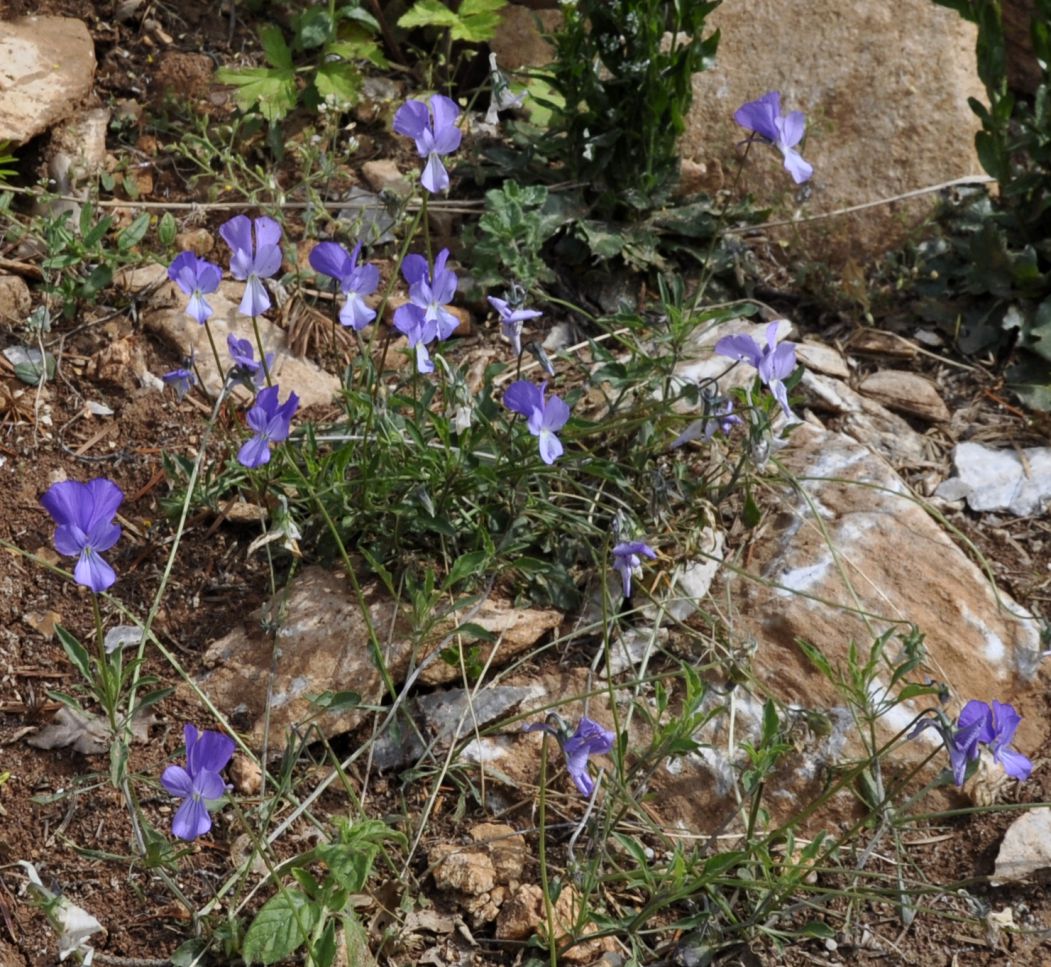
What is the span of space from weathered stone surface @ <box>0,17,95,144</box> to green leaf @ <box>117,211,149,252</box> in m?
0.49

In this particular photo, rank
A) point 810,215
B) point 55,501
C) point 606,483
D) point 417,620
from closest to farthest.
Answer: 1. point 55,501
2. point 417,620
3. point 606,483
4. point 810,215

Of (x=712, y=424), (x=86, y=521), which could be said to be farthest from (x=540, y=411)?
(x=86, y=521)

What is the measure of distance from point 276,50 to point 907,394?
2213mm

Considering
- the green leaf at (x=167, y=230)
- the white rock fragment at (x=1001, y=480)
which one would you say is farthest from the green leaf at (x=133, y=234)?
the white rock fragment at (x=1001, y=480)

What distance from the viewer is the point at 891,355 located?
A: 12.8ft

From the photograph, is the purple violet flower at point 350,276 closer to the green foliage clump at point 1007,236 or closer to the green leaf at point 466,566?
the green leaf at point 466,566

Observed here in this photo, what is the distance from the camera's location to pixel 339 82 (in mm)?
4188

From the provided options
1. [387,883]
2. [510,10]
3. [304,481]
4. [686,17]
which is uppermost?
[686,17]

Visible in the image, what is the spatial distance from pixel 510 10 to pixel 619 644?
247 cm

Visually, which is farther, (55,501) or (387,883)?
(387,883)

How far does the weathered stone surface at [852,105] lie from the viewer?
13.5 ft

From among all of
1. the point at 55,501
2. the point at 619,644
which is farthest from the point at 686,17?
the point at 55,501

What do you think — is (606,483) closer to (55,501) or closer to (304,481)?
(304,481)

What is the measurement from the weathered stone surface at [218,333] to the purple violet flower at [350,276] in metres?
0.75
